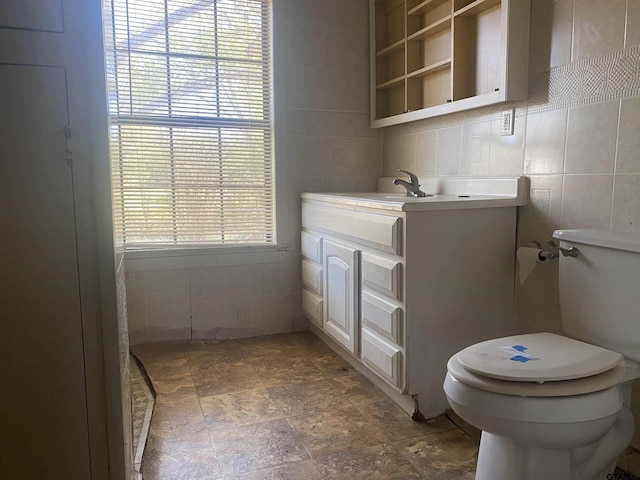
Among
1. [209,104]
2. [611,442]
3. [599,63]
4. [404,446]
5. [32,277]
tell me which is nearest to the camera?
[32,277]

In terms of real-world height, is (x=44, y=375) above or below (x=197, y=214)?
below

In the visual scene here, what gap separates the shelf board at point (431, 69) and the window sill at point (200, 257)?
1240 millimetres

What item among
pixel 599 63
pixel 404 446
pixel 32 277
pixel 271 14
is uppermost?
pixel 271 14

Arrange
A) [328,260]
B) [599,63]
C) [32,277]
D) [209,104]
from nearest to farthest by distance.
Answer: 1. [32,277]
2. [599,63]
3. [328,260]
4. [209,104]

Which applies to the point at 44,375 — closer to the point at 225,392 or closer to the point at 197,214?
the point at 225,392

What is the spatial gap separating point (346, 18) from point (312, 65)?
36cm

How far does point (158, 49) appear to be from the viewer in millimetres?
2711

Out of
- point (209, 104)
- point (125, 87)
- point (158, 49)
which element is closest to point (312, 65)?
point (209, 104)

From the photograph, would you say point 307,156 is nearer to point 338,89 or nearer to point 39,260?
point 338,89

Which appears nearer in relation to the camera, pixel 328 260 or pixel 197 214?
pixel 328 260

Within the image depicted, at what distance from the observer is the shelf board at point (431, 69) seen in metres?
2.34

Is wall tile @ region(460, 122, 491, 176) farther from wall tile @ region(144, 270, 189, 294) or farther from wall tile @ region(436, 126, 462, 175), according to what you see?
wall tile @ region(144, 270, 189, 294)

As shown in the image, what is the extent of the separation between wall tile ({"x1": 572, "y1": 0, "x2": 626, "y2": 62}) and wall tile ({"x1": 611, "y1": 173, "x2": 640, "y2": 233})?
435 millimetres

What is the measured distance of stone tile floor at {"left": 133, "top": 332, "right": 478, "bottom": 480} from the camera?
5.52 feet
